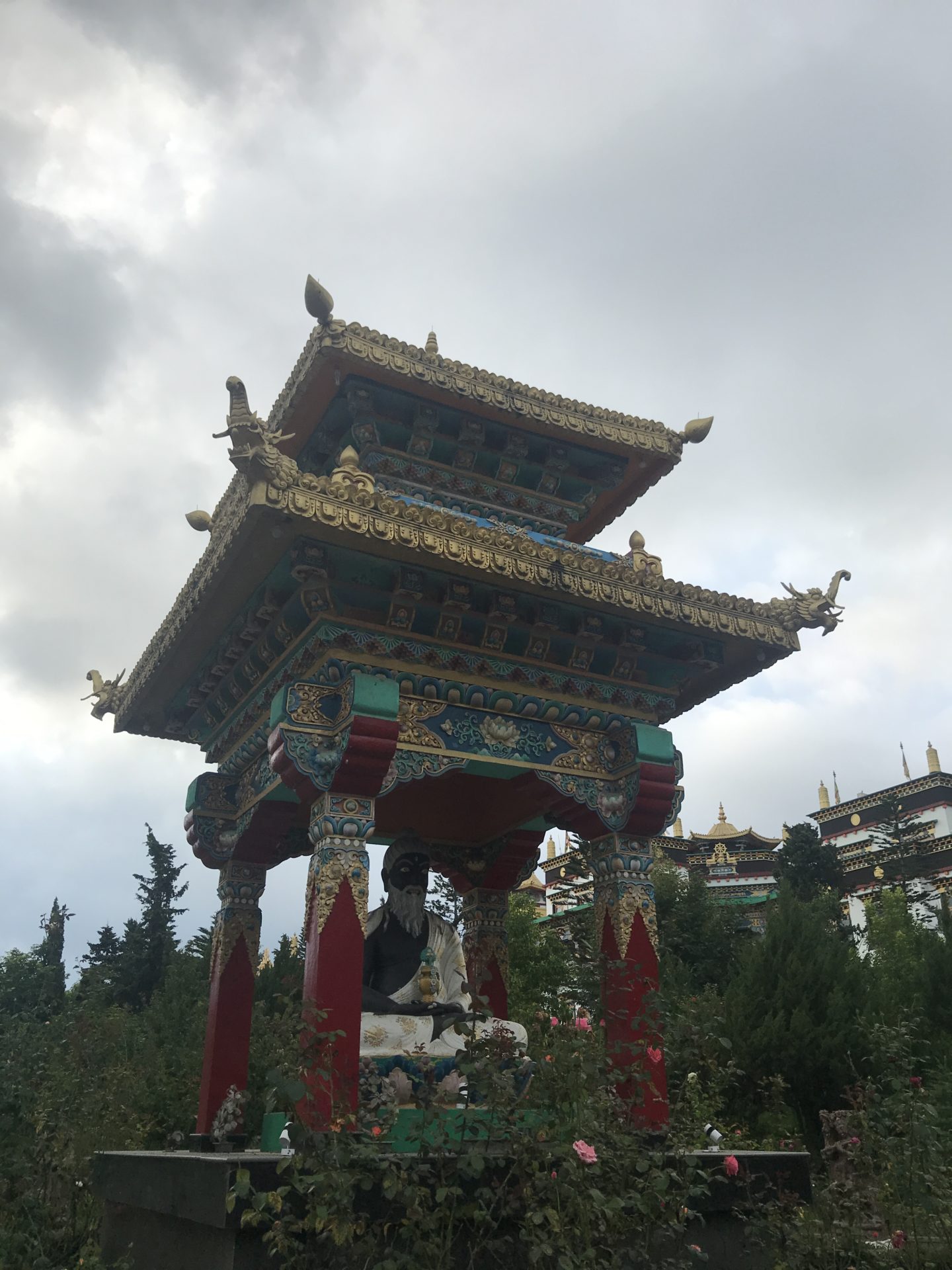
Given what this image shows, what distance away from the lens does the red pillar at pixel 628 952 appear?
310 inches

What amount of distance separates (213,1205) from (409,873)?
3836 millimetres

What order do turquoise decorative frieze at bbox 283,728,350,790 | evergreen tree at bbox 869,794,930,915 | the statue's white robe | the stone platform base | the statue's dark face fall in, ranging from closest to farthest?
the stone platform base → the statue's white robe → turquoise decorative frieze at bbox 283,728,350,790 → the statue's dark face → evergreen tree at bbox 869,794,930,915

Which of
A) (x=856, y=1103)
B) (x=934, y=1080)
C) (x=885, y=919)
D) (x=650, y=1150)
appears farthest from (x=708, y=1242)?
(x=885, y=919)

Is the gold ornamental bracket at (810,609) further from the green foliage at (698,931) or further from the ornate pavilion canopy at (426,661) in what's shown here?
the green foliage at (698,931)

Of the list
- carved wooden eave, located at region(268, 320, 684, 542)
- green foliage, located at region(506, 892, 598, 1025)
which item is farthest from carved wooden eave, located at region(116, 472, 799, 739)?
green foliage, located at region(506, 892, 598, 1025)

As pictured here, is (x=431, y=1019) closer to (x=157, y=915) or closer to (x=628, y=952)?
(x=628, y=952)

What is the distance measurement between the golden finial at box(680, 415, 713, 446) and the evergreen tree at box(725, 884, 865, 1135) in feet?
46.2

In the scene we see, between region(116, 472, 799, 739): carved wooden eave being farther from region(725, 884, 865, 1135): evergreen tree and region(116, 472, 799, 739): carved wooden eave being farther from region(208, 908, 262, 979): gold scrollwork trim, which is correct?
region(725, 884, 865, 1135): evergreen tree

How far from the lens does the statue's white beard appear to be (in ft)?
29.2

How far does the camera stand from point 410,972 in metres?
8.62

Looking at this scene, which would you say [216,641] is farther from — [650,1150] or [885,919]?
[885,919]

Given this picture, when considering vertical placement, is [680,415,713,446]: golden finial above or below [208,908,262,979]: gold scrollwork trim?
above

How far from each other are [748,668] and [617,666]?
1.53 meters

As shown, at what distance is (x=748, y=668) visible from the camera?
988 cm
